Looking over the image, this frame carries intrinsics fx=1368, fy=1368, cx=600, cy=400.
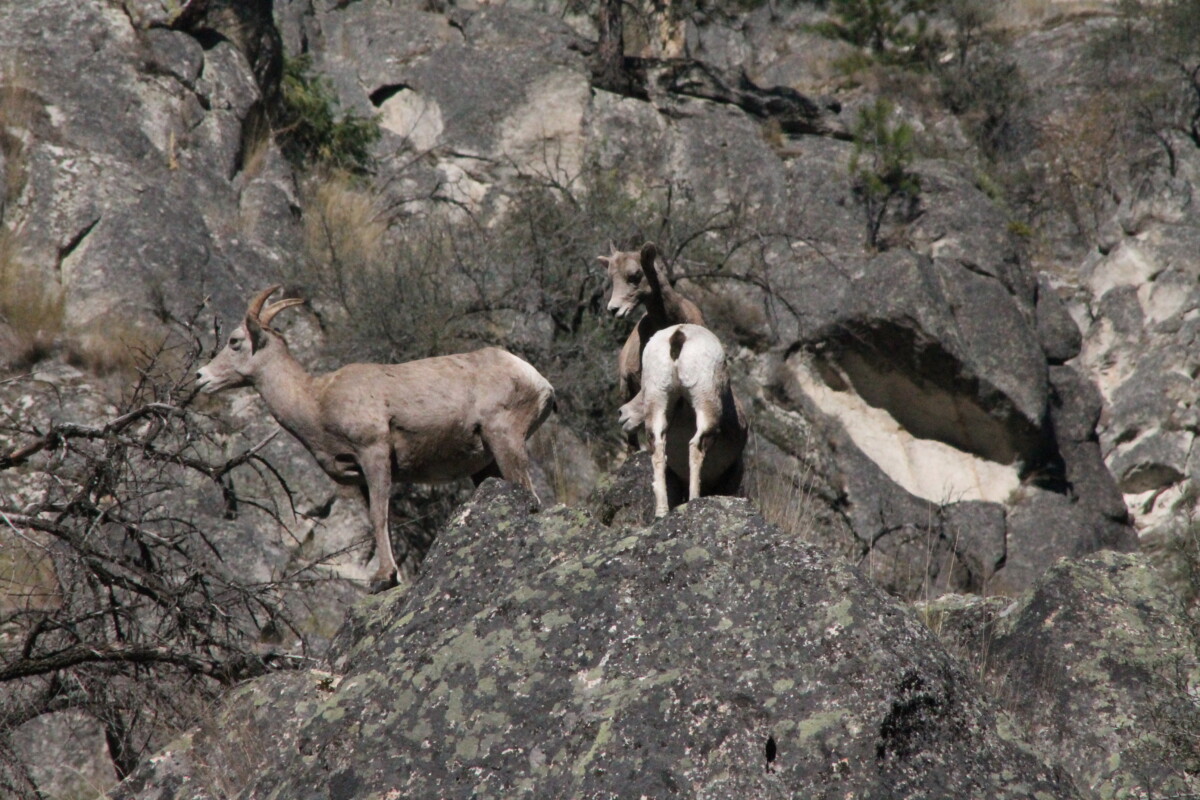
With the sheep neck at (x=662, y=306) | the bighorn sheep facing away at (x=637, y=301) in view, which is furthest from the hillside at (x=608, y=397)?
the sheep neck at (x=662, y=306)

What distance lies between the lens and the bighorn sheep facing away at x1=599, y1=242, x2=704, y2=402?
768cm

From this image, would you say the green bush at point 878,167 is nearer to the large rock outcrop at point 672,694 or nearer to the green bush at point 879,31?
the green bush at point 879,31

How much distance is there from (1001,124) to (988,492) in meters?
9.28

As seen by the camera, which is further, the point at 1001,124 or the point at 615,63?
the point at 1001,124

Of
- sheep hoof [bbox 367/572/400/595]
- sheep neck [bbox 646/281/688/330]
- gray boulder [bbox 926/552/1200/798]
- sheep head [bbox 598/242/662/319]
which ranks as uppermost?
sheep head [bbox 598/242/662/319]

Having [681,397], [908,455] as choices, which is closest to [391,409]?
[681,397]

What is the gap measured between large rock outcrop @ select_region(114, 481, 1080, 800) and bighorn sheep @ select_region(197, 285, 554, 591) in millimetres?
3365

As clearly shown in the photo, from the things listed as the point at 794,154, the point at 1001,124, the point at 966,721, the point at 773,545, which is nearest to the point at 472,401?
the point at 773,545

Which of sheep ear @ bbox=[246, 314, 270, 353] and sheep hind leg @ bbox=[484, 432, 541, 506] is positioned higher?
sheep ear @ bbox=[246, 314, 270, 353]

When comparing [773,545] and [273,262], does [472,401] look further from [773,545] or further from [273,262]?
[273,262]

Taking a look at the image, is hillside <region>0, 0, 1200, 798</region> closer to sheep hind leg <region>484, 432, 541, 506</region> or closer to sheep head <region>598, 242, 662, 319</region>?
sheep hind leg <region>484, 432, 541, 506</region>

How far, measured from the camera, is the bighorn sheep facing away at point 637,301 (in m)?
7.68

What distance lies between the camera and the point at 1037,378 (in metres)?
17.8

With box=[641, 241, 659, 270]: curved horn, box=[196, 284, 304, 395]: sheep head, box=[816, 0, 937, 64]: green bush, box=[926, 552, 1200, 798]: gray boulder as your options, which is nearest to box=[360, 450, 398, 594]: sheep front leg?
box=[196, 284, 304, 395]: sheep head
